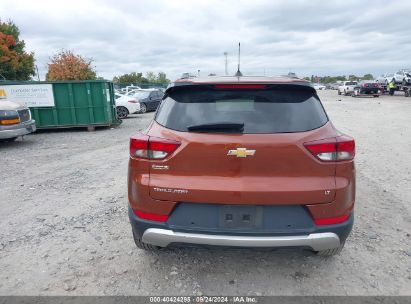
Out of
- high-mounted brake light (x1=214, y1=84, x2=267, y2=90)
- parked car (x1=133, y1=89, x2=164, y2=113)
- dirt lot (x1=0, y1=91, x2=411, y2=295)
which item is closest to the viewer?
high-mounted brake light (x1=214, y1=84, x2=267, y2=90)

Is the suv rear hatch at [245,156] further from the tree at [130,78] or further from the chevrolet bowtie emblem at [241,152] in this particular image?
the tree at [130,78]

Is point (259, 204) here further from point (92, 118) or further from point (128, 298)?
point (92, 118)

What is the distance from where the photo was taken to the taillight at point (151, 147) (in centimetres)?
244

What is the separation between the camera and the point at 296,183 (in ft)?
7.75

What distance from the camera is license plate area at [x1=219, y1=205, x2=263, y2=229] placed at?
2.39 meters

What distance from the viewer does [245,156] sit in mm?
2357

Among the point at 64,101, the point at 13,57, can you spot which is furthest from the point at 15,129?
the point at 13,57

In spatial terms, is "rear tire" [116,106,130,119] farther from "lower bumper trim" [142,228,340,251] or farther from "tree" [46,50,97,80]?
"tree" [46,50,97,80]

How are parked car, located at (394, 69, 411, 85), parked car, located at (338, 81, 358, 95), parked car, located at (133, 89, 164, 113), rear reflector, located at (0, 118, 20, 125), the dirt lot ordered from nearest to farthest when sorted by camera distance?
the dirt lot, rear reflector, located at (0, 118, 20, 125), parked car, located at (133, 89, 164, 113), parked car, located at (394, 69, 411, 85), parked car, located at (338, 81, 358, 95)

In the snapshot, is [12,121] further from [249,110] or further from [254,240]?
[254,240]

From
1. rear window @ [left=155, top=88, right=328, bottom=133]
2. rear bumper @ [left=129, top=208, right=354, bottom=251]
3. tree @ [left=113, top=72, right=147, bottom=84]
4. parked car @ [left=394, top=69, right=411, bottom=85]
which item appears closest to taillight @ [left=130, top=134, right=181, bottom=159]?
rear window @ [left=155, top=88, right=328, bottom=133]

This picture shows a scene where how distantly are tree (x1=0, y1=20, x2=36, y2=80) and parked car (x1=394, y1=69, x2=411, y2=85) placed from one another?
163 ft

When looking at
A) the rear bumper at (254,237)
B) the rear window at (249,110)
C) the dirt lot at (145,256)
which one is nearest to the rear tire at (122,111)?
the dirt lot at (145,256)

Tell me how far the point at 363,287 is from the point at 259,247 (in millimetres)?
1095
